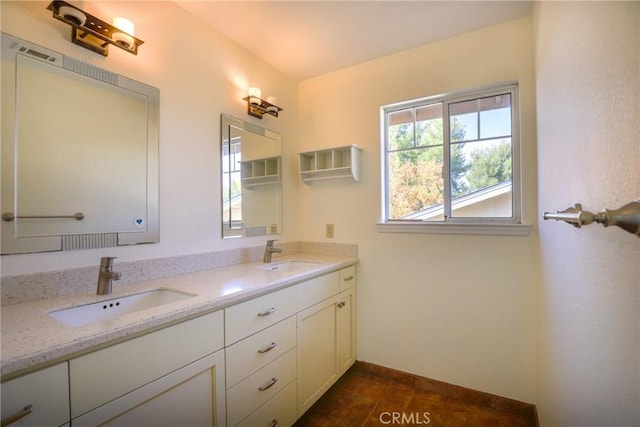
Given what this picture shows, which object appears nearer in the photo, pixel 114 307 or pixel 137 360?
pixel 137 360

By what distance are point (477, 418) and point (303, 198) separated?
1.97 m

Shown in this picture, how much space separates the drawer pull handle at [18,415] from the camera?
2.22 feet

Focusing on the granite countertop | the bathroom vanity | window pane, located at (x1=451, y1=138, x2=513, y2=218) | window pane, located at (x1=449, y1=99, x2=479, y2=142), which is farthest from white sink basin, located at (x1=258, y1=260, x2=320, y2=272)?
window pane, located at (x1=449, y1=99, x2=479, y2=142)

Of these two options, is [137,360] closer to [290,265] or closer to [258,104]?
[290,265]

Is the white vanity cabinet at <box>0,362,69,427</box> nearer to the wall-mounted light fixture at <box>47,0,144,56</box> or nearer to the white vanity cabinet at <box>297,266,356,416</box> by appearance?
the white vanity cabinet at <box>297,266,356,416</box>

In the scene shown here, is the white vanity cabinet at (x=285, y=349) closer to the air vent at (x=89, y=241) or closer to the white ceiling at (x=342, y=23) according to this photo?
the air vent at (x=89, y=241)

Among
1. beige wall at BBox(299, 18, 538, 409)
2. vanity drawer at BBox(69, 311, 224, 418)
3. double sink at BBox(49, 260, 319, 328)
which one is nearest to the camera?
vanity drawer at BBox(69, 311, 224, 418)

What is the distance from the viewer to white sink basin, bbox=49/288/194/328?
1.07 meters

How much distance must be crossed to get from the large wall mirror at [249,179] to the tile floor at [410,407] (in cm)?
125

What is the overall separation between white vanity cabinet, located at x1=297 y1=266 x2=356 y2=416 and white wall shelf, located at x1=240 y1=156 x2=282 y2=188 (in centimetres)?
88

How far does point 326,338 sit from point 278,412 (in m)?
0.52

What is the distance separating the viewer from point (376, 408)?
184 centimetres

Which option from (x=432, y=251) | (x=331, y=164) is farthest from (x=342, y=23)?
(x=432, y=251)

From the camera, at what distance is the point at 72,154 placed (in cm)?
123
